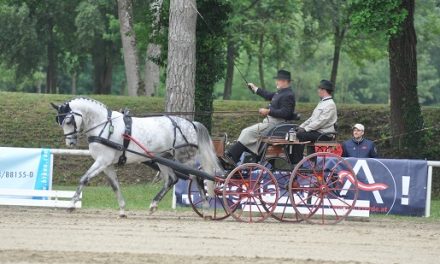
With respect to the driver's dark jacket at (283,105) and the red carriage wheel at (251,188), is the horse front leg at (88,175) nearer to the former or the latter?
the red carriage wheel at (251,188)

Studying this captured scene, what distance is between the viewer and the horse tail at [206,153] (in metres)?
15.3

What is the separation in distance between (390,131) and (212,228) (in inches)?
476

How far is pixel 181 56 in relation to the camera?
20.5 m

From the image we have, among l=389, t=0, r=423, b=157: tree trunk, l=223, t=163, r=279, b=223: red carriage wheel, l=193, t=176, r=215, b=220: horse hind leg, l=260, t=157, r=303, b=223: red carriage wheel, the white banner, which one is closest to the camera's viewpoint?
l=223, t=163, r=279, b=223: red carriage wheel

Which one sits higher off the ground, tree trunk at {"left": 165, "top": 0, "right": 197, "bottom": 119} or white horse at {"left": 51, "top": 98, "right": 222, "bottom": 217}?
tree trunk at {"left": 165, "top": 0, "right": 197, "bottom": 119}

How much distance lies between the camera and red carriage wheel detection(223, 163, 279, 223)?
14922 millimetres

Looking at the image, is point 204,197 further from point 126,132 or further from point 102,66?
point 102,66

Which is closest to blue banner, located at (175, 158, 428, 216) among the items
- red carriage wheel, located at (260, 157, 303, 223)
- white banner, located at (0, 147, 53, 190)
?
red carriage wheel, located at (260, 157, 303, 223)

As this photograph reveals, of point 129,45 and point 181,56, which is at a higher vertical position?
point 129,45

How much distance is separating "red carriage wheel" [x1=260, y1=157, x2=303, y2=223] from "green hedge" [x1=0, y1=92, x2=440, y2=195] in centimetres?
751

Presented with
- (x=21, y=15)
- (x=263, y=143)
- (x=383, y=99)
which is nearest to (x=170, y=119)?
(x=263, y=143)

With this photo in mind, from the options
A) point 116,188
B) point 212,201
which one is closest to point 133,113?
point 212,201

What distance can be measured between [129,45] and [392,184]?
17.8 metres

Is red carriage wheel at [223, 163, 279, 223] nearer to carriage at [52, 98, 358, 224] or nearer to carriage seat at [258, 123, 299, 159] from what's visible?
carriage at [52, 98, 358, 224]
